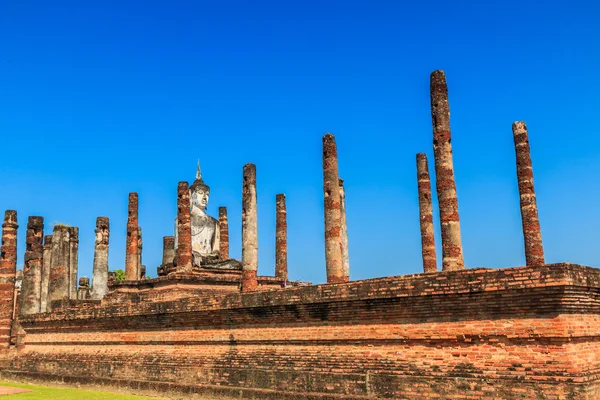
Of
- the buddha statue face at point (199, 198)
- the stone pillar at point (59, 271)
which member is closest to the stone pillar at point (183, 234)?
the buddha statue face at point (199, 198)

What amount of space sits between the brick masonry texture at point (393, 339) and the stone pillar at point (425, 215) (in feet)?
33.1

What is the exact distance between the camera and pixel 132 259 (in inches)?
1067

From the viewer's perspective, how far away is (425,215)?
2222 cm

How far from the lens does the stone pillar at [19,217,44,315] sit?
2622 centimetres

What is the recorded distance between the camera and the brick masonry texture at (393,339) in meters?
8.96

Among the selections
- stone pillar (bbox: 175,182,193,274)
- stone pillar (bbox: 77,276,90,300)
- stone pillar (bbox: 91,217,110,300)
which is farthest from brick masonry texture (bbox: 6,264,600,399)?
stone pillar (bbox: 77,276,90,300)

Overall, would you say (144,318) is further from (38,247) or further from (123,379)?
(38,247)

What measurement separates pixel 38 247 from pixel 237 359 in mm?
17055

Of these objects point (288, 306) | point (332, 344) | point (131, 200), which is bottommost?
point (332, 344)

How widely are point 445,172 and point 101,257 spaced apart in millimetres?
Answer: 15861

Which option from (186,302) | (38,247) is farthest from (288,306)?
(38,247)

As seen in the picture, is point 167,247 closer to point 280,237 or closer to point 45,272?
point 45,272

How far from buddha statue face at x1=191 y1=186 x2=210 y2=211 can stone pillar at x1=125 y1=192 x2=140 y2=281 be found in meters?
2.95

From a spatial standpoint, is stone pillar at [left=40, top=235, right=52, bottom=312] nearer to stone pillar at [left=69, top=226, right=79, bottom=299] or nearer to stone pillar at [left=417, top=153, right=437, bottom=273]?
stone pillar at [left=69, top=226, right=79, bottom=299]
